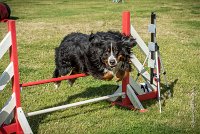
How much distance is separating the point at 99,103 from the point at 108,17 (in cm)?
1573

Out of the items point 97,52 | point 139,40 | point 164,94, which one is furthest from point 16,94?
point 164,94

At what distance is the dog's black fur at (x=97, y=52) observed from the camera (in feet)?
19.3

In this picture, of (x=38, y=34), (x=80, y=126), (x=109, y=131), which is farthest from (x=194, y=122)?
(x=38, y=34)

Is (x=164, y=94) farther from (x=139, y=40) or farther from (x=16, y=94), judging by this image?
(x=16, y=94)

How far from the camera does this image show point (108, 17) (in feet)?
73.5

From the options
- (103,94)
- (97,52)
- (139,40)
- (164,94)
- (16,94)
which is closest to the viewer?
(16,94)

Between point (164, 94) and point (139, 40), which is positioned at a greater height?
point (139, 40)

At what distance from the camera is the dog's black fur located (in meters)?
5.88

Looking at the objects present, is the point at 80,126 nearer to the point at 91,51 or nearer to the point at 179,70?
the point at 91,51

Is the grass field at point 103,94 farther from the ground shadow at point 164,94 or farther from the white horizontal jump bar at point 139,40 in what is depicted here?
the white horizontal jump bar at point 139,40

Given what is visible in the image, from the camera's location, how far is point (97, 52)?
6.00 meters

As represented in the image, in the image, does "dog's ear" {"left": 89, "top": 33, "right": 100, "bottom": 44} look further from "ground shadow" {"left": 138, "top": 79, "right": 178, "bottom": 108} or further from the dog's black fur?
"ground shadow" {"left": 138, "top": 79, "right": 178, "bottom": 108}

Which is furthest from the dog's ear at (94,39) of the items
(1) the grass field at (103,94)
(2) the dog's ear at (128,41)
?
(1) the grass field at (103,94)

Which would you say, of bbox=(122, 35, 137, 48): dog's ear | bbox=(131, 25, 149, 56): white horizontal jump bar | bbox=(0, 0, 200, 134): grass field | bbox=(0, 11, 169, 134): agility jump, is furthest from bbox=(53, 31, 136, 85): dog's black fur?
bbox=(0, 0, 200, 134): grass field
